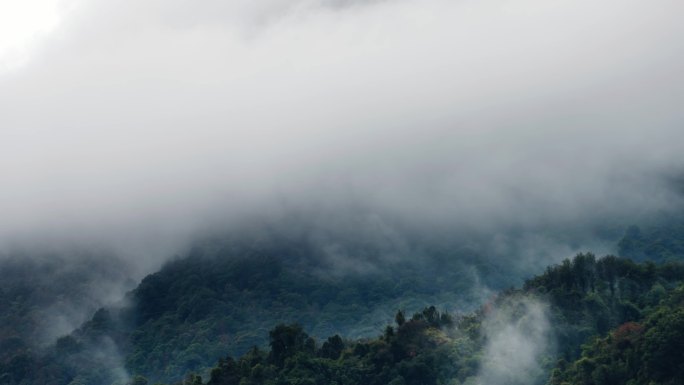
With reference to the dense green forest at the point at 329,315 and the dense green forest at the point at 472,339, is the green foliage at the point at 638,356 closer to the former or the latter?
the dense green forest at the point at 329,315

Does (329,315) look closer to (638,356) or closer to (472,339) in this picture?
(472,339)

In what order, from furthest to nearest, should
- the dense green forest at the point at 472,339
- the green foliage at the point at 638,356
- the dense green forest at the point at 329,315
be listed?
the dense green forest at the point at 329,315 < the dense green forest at the point at 472,339 < the green foliage at the point at 638,356

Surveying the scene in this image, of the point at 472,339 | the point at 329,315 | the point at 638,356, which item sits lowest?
Answer: the point at 638,356

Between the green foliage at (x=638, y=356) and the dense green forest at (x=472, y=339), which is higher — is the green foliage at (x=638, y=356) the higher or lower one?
the lower one

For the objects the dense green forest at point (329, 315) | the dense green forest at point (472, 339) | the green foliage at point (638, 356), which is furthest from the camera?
the dense green forest at point (329, 315)

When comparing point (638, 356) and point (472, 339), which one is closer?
point (638, 356)

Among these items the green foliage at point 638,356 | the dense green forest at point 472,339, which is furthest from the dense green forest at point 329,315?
the green foliage at point 638,356

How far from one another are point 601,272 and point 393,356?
1878 cm

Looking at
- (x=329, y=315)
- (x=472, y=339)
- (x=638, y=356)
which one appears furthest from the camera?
(x=329, y=315)

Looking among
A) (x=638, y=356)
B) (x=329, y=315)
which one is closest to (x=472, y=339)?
(x=638, y=356)

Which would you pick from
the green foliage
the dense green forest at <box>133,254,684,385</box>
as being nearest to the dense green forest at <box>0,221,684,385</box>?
the dense green forest at <box>133,254,684,385</box>

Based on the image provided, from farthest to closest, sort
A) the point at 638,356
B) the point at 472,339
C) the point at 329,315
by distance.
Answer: the point at 329,315, the point at 472,339, the point at 638,356

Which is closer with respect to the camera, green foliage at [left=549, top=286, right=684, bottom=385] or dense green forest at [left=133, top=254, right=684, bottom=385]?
green foliage at [left=549, top=286, right=684, bottom=385]

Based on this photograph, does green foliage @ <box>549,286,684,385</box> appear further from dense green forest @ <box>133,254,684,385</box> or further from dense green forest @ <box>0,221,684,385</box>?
dense green forest @ <box>133,254,684,385</box>
